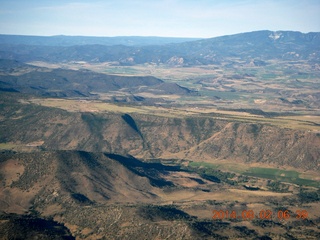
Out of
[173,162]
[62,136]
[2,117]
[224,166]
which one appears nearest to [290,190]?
[224,166]

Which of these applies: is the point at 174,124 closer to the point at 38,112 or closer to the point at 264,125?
the point at 264,125

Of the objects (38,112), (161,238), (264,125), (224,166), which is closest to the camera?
(161,238)
